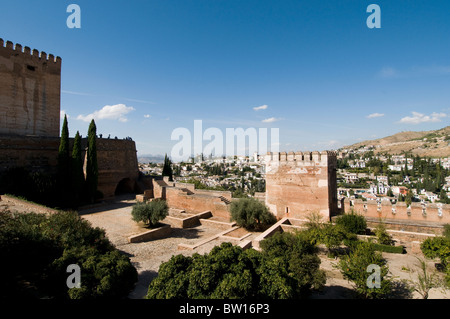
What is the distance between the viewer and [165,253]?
9016 millimetres

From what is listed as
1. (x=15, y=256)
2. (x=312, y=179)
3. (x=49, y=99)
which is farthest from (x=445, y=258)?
(x=49, y=99)

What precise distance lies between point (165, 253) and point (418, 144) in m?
150

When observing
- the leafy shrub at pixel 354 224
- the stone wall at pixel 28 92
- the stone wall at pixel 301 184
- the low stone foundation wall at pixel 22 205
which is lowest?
the leafy shrub at pixel 354 224

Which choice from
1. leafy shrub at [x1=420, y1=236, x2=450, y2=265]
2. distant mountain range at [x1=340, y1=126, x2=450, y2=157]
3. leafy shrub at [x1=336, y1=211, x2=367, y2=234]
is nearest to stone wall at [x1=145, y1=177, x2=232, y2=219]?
leafy shrub at [x1=336, y1=211, x2=367, y2=234]

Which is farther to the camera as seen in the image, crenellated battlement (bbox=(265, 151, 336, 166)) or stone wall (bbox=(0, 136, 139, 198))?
stone wall (bbox=(0, 136, 139, 198))

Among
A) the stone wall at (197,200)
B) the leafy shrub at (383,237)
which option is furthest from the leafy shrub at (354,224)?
the stone wall at (197,200)

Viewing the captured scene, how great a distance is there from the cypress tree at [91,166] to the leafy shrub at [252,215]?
10846 mm

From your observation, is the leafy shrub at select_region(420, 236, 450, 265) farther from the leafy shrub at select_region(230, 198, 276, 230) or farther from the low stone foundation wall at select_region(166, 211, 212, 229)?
the low stone foundation wall at select_region(166, 211, 212, 229)

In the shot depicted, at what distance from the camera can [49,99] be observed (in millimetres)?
19969

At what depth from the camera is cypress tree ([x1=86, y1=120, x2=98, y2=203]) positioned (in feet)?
55.2

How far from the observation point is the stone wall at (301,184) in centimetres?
1098

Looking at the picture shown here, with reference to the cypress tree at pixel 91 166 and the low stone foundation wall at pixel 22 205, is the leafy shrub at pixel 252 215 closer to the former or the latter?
the low stone foundation wall at pixel 22 205

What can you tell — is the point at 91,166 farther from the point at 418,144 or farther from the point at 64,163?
the point at 418,144

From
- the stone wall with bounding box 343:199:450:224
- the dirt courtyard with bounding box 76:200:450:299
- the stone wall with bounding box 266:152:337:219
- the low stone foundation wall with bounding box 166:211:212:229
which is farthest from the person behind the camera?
the low stone foundation wall with bounding box 166:211:212:229
